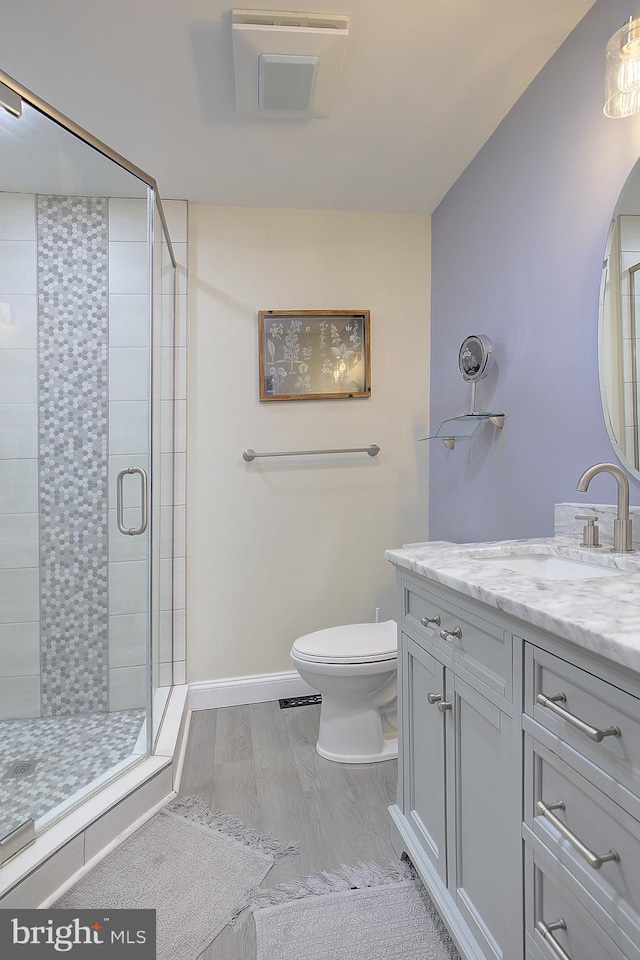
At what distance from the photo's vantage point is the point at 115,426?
2037 mm

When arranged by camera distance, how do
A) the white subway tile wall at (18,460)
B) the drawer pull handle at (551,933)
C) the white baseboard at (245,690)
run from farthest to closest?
the white baseboard at (245,690)
the white subway tile wall at (18,460)
the drawer pull handle at (551,933)

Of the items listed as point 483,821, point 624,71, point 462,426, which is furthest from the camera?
point 462,426

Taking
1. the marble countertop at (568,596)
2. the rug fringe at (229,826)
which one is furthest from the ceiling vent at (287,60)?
the rug fringe at (229,826)

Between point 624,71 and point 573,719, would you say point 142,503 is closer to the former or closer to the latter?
point 573,719

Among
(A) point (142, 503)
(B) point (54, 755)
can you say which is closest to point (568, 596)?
(A) point (142, 503)

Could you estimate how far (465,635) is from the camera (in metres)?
1.10

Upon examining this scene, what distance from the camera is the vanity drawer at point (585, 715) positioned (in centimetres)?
67

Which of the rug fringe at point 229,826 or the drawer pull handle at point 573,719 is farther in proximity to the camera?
the rug fringe at point 229,826

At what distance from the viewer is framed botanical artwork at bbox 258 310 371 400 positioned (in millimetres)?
2586

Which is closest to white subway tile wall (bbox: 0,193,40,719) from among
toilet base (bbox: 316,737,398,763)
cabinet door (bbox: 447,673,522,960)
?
toilet base (bbox: 316,737,398,763)

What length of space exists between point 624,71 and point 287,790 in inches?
86.4

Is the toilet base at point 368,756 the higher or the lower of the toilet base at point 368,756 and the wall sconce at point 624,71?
the lower

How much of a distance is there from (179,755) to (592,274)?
2084mm

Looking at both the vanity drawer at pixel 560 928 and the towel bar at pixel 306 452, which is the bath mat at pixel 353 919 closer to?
the vanity drawer at pixel 560 928
